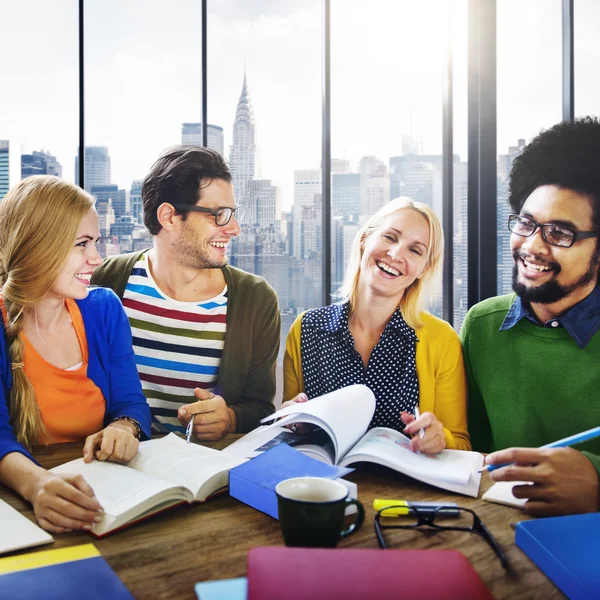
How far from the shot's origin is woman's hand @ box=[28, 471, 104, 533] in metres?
0.92

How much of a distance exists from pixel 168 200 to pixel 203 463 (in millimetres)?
1158

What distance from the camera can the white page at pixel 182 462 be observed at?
108cm

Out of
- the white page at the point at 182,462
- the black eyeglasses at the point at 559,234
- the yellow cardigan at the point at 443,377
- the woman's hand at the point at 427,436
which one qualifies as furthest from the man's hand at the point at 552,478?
the black eyeglasses at the point at 559,234

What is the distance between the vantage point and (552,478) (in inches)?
39.7

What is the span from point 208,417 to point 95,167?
6.36ft

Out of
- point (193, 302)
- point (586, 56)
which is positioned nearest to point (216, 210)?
point (193, 302)

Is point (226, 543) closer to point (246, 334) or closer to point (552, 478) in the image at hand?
point (552, 478)

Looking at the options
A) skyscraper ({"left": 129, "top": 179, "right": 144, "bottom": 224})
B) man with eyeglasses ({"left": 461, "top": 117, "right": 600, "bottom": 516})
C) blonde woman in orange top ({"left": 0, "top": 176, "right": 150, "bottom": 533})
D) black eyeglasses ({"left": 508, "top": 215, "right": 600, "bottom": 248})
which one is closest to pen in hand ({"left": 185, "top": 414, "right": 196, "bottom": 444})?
blonde woman in orange top ({"left": 0, "top": 176, "right": 150, "bottom": 533})

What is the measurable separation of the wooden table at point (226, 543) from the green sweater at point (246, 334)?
86cm

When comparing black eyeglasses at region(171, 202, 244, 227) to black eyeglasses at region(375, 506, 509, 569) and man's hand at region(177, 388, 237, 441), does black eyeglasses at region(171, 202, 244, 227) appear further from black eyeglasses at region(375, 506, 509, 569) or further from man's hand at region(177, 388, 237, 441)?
black eyeglasses at region(375, 506, 509, 569)

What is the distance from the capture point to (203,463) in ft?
3.75

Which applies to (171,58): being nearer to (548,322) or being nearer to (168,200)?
(168,200)

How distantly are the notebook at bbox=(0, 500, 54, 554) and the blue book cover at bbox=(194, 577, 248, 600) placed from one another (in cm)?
29

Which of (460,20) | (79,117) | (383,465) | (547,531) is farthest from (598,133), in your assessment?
(79,117)
